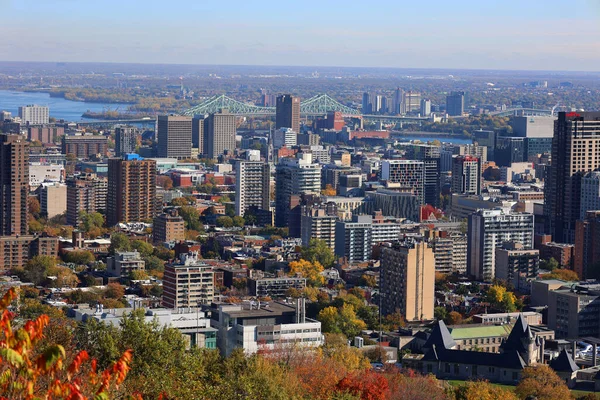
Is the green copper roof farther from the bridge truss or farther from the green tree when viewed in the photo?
the bridge truss

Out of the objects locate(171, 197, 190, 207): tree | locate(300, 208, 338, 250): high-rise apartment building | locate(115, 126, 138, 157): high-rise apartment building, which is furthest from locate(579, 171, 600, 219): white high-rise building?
locate(115, 126, 138, 157): high-rise apartment building

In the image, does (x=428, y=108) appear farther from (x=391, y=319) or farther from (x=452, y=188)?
(x=391, y=319)

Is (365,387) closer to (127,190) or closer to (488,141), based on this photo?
(127,190)

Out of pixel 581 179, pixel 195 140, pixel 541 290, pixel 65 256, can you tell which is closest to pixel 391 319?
pixel 541 290

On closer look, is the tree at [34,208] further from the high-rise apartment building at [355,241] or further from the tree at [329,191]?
the high-rise apartment building at [355,241]

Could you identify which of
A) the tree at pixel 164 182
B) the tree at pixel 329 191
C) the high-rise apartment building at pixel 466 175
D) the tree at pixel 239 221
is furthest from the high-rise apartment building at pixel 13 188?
the high-rise apartment building at pixel 466 175

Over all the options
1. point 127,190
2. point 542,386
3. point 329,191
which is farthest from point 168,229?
point 542,386
